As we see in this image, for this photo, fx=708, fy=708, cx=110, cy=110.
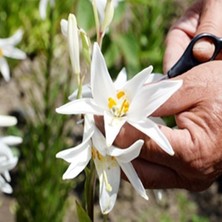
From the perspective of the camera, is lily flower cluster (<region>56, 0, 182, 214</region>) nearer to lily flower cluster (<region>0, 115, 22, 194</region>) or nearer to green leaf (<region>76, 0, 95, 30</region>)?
lily flower cluster (<region>0, 115, 22, 194</region>)

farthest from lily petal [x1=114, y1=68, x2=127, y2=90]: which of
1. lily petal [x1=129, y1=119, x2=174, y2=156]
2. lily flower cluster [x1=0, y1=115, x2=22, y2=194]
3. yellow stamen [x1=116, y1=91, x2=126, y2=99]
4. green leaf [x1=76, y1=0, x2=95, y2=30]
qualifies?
green leaf [x1=76, y1=0, x2=95, y2=30]

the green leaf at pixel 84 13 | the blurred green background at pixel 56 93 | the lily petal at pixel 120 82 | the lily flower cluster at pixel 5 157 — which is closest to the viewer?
the lily petal at pixel 120 82

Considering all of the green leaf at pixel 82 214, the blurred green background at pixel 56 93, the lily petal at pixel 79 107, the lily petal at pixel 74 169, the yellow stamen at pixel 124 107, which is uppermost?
the lily petal at pixel 79 107

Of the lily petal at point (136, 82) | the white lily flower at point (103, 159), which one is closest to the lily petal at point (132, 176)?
the white lily flower at point (103, 159)

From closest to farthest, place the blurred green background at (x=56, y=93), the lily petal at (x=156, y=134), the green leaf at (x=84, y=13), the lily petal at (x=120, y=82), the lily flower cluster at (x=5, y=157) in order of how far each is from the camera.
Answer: the lily petal at (x=156, y=134) → the lily petal at (x=120, y=82) → the lily flower cluster at (x=5, y=157) → the green leaf at (x=84, y=13) → the blurred green background at (x=56, y=93)

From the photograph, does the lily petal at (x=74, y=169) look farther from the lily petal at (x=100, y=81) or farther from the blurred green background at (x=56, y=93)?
the blurred green background at (x=56, y=93)

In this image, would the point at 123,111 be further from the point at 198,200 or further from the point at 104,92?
the point at 198,200

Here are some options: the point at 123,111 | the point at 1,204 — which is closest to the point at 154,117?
the point at 123,111
